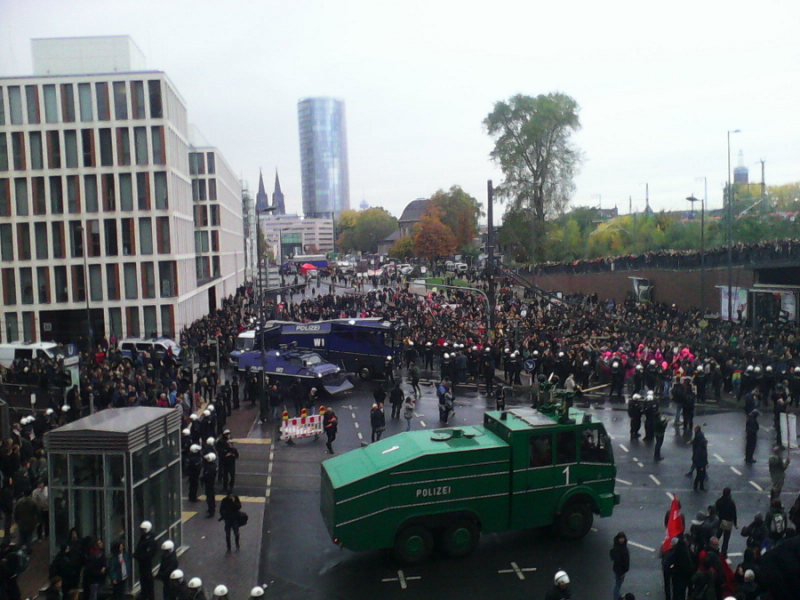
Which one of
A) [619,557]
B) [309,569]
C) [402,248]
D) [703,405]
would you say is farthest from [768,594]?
[402,248]

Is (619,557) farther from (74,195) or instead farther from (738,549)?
(74,195)

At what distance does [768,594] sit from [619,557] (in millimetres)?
2099

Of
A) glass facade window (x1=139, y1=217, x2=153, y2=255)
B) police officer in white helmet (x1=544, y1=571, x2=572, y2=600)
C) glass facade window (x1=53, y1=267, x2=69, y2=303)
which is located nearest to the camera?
police officer in white helmet (x1=544, y1=571, x2=572, y2=600)

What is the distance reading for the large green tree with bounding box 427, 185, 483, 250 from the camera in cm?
10019

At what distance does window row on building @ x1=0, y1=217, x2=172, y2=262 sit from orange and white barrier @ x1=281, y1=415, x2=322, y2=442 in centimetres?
2686

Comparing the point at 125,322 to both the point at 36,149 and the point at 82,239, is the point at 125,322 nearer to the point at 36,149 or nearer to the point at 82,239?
the point at 82,239

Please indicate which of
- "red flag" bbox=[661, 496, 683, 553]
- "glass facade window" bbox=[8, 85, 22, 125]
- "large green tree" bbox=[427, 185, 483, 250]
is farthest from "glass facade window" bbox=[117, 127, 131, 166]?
"large green tree" bbox=[427, 185, 483, 250]

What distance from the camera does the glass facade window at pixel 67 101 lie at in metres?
43.3

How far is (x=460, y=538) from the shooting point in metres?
13.0

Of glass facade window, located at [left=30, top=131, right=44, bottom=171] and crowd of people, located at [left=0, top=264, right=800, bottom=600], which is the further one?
glass facade window, located at [left=30, top=131, right=44, bottom=171]

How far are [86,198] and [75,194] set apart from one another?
68 cm

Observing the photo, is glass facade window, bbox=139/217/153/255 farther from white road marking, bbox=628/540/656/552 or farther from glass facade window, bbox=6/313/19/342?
white road marking, bbox=628/540/656/552

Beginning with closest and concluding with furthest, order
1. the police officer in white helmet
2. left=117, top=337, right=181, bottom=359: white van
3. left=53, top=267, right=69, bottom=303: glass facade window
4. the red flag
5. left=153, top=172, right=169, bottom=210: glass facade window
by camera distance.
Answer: the police officer in white helmet → the red flag → left=117, top=337, right=181, bottom=359: white van → left=53, top=267, right=69, bottom=303: glass facade window → left=153, top=172, right=169, bottom=210: glass facade window

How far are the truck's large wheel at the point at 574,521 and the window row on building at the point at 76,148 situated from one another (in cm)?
3805
